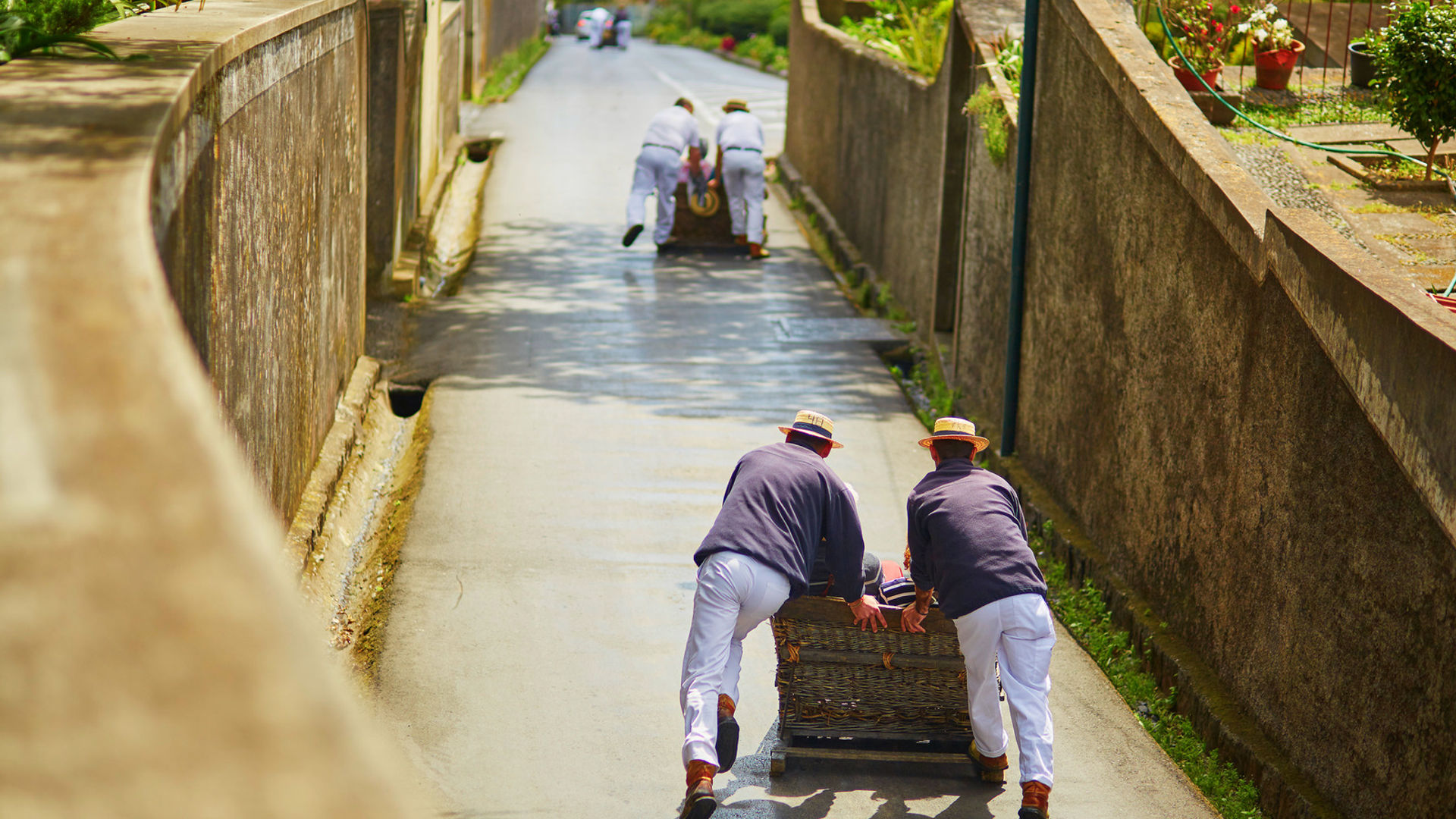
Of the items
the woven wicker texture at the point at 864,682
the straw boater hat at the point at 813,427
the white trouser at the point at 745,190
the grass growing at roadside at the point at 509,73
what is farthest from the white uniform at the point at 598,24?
the woven wicker texture at the point at 864,682

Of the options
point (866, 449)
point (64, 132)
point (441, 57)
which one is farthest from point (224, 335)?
point (441, 57)

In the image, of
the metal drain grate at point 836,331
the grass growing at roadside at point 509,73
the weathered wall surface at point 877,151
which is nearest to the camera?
the weathered wall surface at point 877,151

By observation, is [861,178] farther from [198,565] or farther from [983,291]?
[198,565]

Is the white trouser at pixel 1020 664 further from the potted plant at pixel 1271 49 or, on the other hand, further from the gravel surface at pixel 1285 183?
the potted plant at pixel 1271 49

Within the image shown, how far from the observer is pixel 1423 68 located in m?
7.57

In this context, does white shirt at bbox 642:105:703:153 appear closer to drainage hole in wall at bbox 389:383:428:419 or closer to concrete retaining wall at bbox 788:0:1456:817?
drainage hole in wall at bbox 389:383:428:419

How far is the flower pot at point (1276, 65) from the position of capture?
9773 millimetres

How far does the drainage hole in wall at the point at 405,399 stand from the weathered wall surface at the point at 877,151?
4540 millimetres

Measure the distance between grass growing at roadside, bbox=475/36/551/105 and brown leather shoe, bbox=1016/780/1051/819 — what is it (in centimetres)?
2424

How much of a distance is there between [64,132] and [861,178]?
42.7 ft

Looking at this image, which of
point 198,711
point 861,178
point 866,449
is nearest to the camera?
point 198,711

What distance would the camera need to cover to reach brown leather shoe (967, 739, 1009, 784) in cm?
556

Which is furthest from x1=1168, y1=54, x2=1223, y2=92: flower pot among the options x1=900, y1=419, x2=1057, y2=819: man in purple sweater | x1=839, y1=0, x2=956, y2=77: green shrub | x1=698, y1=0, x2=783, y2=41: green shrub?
x1=698, y1=0, x2=783, y2=41: green shrub

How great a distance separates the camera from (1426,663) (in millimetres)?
4402
